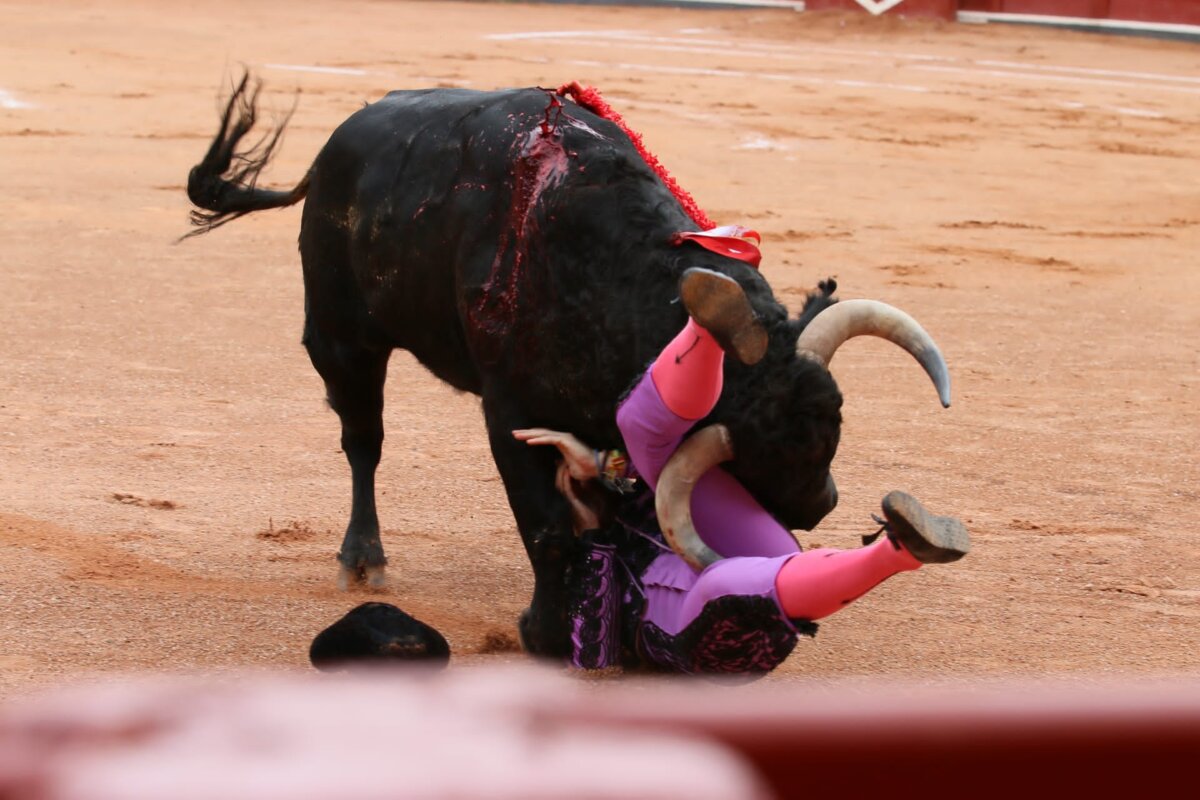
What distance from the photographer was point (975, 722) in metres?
0.74

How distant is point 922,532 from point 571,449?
0.84 metres

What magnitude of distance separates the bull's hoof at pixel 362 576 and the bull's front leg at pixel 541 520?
2.35ft

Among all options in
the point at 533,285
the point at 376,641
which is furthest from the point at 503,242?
the point at 376,641

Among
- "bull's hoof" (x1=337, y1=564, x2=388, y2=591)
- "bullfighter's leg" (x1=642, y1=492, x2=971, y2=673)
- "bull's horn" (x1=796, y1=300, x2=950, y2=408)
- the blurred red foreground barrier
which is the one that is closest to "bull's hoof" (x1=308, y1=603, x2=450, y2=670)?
"bullfighter's leg" (x1=642, y1=492, x2=971, y2=673)

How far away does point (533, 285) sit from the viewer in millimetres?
3053

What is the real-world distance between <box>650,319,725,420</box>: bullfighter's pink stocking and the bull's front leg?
1.49ft

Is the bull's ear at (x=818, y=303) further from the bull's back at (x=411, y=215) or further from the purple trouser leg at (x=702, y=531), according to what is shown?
the bull's back at (x=411, y=215)

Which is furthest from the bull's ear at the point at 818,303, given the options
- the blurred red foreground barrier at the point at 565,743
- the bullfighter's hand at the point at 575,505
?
the blurred red foreground barrier at the point at 565,743

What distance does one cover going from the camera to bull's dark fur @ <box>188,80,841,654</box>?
2.79 m

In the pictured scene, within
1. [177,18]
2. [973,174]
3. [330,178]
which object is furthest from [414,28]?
[330,178]

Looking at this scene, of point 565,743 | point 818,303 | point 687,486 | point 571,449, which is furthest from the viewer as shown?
point 571,449

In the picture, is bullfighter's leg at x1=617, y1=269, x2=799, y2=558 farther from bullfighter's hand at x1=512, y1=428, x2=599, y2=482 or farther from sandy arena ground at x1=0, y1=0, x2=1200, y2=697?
sandy arena ground at x1=0, y1=0, x2=1200, y2=697

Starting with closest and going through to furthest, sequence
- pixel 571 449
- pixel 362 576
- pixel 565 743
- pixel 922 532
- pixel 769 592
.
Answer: pixel 565 743, pixel 922 532, pixel 769 592, pixel 571 449, pixel 362 576

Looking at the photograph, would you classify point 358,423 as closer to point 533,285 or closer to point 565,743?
point 533,285
